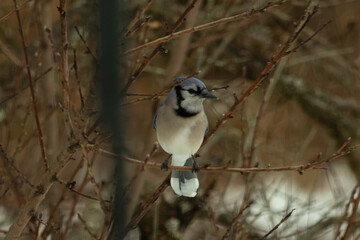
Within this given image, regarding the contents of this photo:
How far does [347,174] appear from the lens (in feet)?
11.4

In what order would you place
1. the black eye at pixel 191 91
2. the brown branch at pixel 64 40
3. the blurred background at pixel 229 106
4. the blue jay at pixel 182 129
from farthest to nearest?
the blurred background at pixel 229 106 → the blue jay at pixel 182 129 → the black eye at pixel 191 91 → the brown branch at pixel 64 40

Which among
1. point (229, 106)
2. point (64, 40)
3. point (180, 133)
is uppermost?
point (229, 106)

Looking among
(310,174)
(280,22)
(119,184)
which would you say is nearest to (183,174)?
(119,184)

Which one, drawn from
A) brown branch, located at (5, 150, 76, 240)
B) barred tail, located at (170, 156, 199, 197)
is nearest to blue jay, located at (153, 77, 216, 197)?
barred tail, located at (170, 156, 199, 197)

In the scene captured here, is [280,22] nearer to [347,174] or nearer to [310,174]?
[347,174]

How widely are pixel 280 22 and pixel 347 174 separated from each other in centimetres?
109

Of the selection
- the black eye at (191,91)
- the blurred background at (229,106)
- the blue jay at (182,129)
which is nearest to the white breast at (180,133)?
the blue jay at (182,129)

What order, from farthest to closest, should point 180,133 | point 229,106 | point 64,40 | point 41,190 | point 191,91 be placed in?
point 229,106 < point 180,133 < point 191,91 < point 41,190 < point 64,40

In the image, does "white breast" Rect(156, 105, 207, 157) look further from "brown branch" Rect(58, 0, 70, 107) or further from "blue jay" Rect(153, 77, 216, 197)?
"brown branch" Rect(58, 0, 70, 107)

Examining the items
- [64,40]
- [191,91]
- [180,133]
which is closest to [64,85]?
[64,40]

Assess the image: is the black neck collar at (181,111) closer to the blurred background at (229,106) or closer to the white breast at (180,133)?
the white breast at (180,133)

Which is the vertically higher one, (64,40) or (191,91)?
(191,91)

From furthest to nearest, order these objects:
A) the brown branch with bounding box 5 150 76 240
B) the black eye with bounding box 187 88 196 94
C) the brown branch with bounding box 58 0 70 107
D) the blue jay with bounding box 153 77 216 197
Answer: the blue jay with bounding box 153 77 216 197 < the black eye with bounding box 187 88 196 94 < the brown branch with bounding box 5 150 76 240 < the brown branch with bounding box 58 0 70 107

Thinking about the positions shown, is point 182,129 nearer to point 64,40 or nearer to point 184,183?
point 184,183
